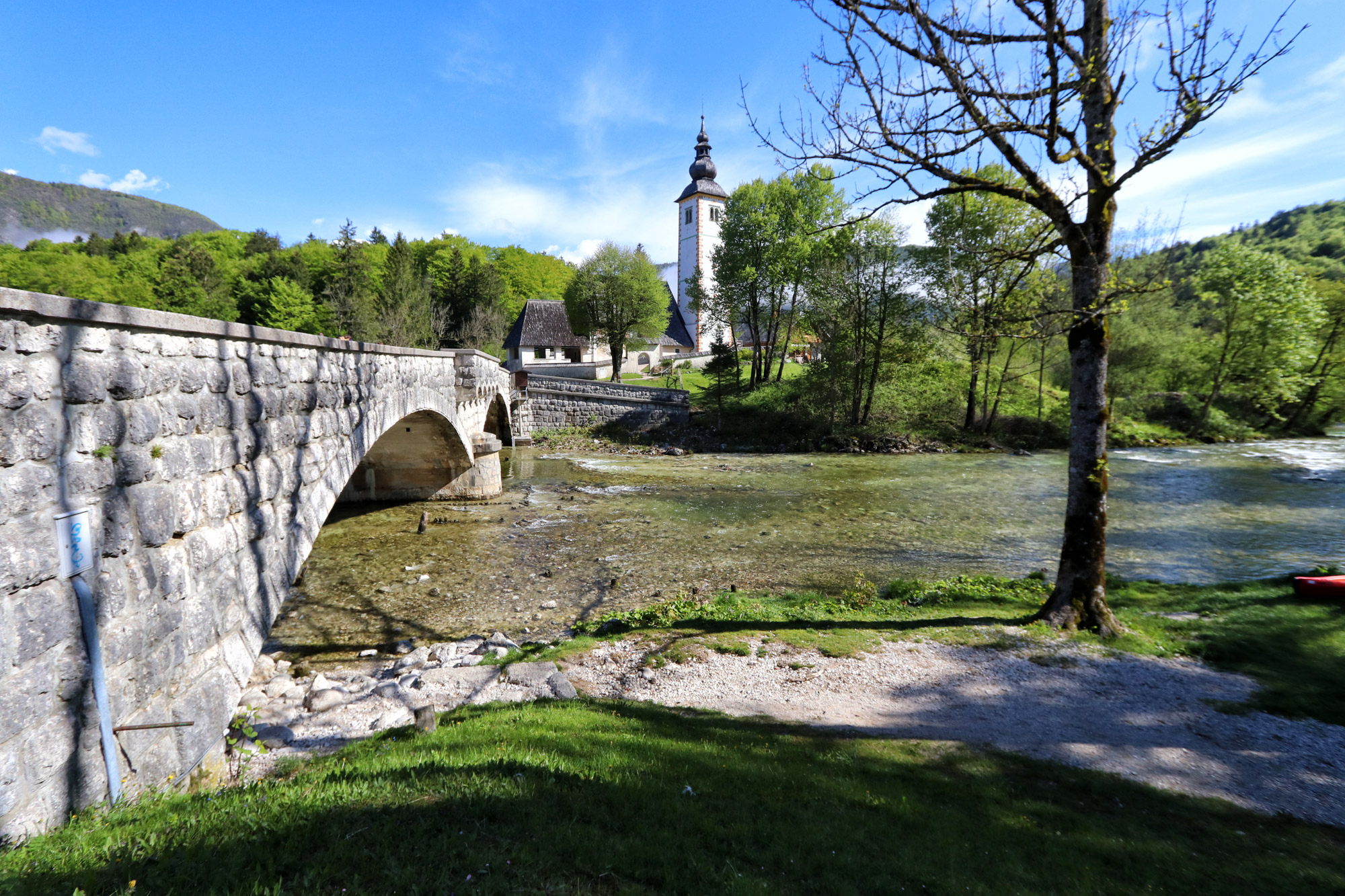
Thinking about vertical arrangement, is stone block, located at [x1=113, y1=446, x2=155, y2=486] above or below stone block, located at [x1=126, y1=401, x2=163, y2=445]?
below

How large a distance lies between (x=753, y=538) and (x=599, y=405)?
2108cm

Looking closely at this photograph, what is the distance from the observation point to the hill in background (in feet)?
405

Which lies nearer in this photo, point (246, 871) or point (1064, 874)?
point (246, 871)

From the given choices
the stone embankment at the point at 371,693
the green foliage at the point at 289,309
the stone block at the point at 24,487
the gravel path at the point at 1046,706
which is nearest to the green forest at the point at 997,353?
the gravel path at the point at 1046,706

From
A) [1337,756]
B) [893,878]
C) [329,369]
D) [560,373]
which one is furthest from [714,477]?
[560,373]

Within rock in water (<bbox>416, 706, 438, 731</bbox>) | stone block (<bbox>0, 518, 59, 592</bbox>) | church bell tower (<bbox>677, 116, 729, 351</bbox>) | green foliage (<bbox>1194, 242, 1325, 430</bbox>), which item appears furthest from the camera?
church bell tower (<bbox>677, 116, 729, 351</bbox>)

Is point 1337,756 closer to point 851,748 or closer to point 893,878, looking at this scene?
point 851,748

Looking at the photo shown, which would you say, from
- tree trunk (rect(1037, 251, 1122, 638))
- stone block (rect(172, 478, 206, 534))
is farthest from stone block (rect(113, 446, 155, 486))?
tree trunk (rect(1037, 251, 1122, 638))

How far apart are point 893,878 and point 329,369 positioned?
7.00 m

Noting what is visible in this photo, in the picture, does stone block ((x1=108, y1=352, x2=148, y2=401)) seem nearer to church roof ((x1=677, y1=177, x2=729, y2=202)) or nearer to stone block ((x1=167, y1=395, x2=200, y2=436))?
stone block ((x1=167, y1=395, x2=200, y2=436))

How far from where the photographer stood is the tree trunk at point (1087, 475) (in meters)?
6.50

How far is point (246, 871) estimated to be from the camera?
2207 mm

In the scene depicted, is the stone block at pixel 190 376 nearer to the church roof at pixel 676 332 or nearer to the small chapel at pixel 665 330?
the small chapel at pixel 665 330

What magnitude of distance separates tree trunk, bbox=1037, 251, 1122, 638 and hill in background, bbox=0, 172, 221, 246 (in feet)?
435
